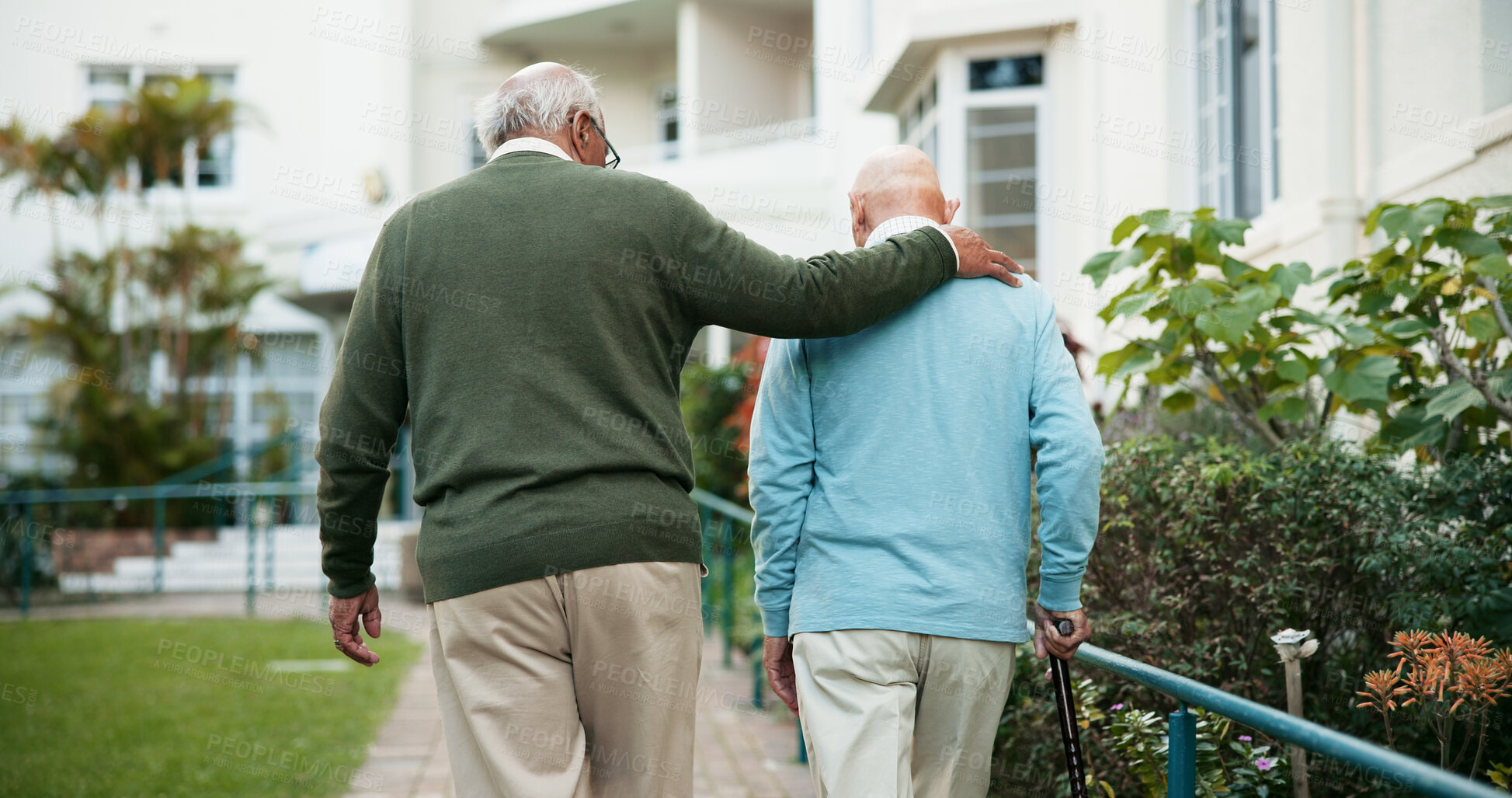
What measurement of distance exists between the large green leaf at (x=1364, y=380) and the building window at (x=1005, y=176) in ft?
17.8

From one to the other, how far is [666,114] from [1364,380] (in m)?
15.8

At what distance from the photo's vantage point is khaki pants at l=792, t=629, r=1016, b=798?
2.22 m

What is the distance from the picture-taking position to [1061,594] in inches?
92.0

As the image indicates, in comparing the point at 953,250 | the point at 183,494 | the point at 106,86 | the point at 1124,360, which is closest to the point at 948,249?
the point at 953,250

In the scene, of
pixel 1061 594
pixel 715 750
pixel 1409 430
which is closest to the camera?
pixel 1061 594

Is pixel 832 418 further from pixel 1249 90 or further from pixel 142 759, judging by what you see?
pixel 1249 90

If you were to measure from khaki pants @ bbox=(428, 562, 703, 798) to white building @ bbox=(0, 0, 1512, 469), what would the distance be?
3551 millimetres

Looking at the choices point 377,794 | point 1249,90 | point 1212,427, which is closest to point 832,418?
point 1212,427

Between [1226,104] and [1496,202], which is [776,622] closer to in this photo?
[1496,202]

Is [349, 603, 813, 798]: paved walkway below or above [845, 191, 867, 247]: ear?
below

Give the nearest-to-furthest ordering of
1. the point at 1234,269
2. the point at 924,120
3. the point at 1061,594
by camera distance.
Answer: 1. the point at 1061,594
2. the point at 1234,269
3. the point at 924,120

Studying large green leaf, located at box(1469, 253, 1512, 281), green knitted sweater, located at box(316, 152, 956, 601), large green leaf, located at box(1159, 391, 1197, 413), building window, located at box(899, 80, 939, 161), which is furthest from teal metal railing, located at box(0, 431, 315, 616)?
large green leaf, located at box(1469, 253, 1512, 281)

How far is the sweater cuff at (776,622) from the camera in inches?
97.0

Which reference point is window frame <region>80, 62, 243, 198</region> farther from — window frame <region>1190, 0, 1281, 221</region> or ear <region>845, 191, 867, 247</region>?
ear <region>845, 191, 867, 247</region>
